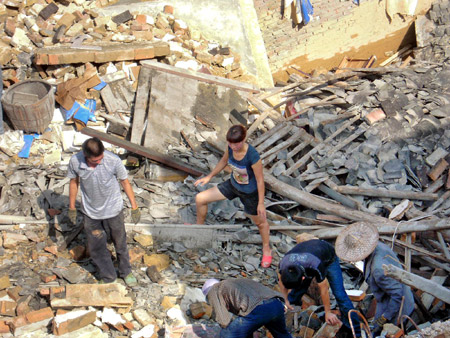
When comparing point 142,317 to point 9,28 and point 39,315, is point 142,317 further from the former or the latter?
point 9,28

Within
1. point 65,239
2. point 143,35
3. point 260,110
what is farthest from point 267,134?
point 65,239

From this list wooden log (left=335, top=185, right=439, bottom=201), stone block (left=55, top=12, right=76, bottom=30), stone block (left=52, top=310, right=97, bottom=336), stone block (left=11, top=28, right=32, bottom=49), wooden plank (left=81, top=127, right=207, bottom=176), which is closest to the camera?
stone block (left=52, top=310, right=97, bottom=336)

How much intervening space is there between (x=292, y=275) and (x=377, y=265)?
0.84m

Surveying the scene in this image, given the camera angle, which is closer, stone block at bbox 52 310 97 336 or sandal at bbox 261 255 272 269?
stone block at bbox 52 310 97 336

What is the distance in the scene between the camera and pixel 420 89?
31.7 feet

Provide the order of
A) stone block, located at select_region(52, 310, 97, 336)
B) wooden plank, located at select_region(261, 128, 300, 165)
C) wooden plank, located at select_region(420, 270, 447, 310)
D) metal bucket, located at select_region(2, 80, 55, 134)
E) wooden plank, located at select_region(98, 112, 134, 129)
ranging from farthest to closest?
wooden plank, located at select_region(98, 112, 134, 129) → metal bucket, located at select_region(2, 80, 55, 134) → wooden plank, located at select_region(261, 128, 300, 165) → wooden plank, located at select_region(420, 270, 447, 310) → stone block, located at select_region(52, 310, 97, 336)

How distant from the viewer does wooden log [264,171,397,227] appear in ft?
23.0

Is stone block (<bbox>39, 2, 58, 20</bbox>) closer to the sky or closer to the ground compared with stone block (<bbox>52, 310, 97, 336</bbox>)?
closer to the sky

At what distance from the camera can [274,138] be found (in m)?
8.82

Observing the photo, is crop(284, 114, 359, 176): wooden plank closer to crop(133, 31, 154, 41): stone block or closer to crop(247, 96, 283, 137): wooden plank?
crop(247, 96, 283, 137): wooden plank

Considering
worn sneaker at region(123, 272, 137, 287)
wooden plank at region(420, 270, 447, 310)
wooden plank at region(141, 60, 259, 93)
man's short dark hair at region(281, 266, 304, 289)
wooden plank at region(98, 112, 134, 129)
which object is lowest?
wooden plank at region(98, 112, 134, 129)

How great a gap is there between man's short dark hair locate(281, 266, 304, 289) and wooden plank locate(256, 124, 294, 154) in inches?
149

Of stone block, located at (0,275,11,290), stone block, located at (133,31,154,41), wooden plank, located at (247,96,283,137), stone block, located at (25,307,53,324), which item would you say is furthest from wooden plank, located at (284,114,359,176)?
stone block, located at (133,31,154,41)

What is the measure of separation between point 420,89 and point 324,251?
570cm
